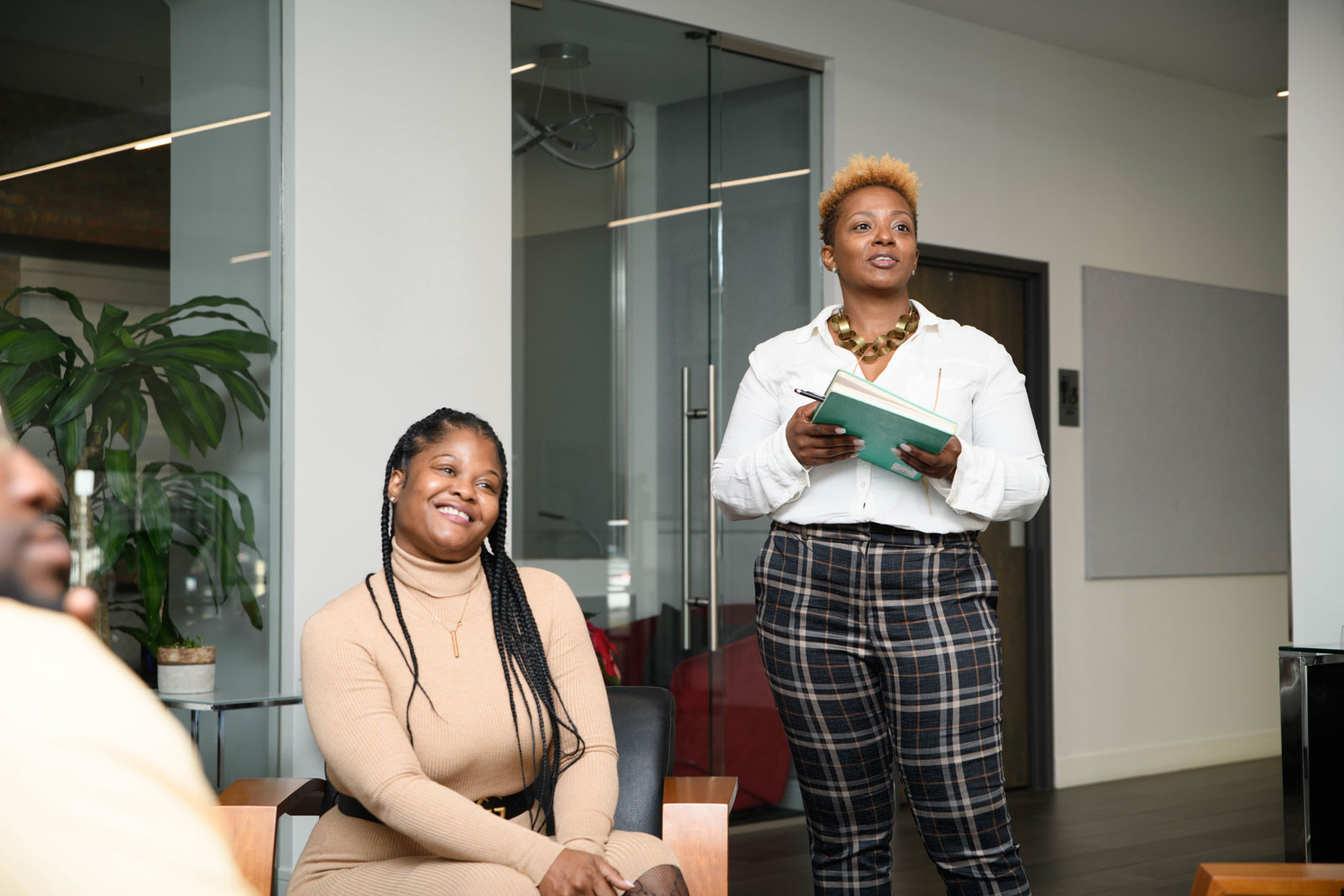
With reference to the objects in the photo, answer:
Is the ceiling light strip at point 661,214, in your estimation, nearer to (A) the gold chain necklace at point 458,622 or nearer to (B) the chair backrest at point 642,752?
(B) the chair backrest at point 642,752

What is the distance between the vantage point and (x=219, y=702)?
9.85 feet

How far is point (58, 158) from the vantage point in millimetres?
3014

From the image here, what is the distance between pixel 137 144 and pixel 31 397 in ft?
2.18

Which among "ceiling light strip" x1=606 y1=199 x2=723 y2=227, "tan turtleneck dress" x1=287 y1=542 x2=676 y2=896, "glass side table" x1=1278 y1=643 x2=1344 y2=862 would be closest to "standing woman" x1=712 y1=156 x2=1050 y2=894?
"tan turtleneck dress" x1=287 y1=542 x2=676 y2=896

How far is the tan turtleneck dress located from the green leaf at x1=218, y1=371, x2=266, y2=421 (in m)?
1.37

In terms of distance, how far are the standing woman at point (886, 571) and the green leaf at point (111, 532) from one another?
5.21 ft

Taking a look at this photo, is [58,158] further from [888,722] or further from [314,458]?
[888,722]

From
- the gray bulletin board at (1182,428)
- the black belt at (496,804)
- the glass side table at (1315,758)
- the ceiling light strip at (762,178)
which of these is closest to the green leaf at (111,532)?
the black belt at (496,804)

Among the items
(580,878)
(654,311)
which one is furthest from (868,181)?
(654,311)

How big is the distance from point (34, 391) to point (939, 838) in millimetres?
2158

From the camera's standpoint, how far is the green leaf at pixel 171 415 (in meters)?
3.19

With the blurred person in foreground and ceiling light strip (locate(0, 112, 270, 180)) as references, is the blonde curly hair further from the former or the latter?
the blurred person in foreground

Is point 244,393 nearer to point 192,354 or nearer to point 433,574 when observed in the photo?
point 192,354

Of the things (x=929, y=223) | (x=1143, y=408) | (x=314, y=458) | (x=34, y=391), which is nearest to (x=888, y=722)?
(x=314, y=458)
